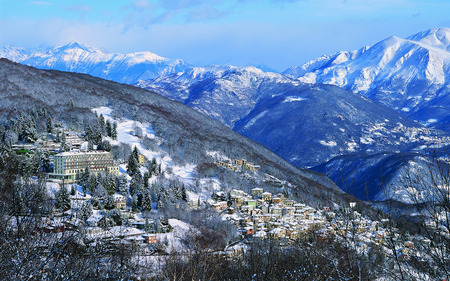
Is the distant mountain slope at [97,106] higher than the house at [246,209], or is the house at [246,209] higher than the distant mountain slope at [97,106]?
the distant mountain slope at [97,106]

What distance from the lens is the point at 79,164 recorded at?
62688mm

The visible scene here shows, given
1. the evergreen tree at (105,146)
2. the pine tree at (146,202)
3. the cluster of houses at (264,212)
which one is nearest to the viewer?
the cluster of houses at (264,212)

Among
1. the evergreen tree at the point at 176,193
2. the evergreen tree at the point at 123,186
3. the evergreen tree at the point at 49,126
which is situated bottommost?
the evergreen tree at the point at 176,193

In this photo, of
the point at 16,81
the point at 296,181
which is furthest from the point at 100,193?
the point at 16,81

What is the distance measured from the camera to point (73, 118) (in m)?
90.9

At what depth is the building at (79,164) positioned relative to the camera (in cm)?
6053

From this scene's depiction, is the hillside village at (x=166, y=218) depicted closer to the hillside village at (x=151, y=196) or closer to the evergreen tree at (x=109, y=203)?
the evergreen tree at (x=109, y=203)

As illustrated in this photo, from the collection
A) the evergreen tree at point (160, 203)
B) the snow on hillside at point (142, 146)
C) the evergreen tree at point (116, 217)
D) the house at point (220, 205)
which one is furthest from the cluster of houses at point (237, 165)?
the evergreen tree at point (116, 217)

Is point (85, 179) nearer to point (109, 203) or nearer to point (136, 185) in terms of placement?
point (136, 185)

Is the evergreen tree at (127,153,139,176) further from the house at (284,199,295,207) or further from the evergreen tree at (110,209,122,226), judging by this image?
the house at (284,199,295,207)

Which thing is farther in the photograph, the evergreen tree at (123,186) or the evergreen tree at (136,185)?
the evergreen tree at (136,185)

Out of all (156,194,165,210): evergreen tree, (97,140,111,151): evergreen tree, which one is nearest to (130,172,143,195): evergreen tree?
(156,194,165,210): evergreen tree

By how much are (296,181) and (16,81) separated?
8668 cm

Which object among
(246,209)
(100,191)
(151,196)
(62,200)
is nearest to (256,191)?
(246,209)
